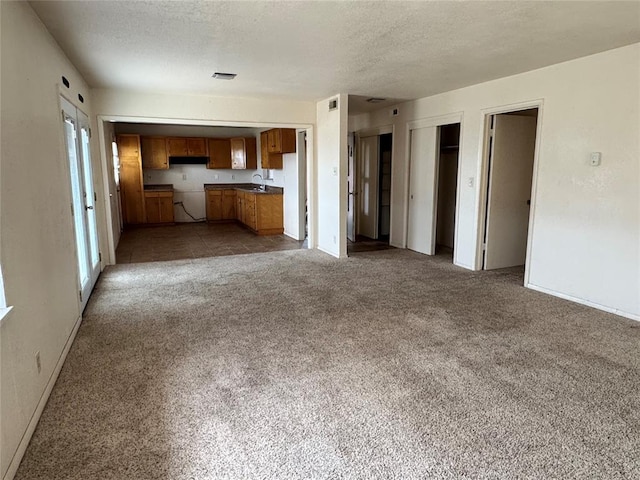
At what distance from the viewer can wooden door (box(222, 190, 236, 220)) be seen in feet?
32.6

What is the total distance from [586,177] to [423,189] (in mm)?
2550

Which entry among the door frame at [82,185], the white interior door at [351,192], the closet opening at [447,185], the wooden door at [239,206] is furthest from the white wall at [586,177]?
the wooden door at [239,206]

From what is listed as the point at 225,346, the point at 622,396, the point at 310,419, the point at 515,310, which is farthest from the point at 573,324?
the point at 225,346

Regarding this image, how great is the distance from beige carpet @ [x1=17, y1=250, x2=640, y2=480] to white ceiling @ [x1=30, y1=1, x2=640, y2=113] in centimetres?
239

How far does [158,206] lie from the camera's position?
931 cm

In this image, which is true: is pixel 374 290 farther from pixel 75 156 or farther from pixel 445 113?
pixel 75 156

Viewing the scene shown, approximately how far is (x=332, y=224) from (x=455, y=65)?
289cm

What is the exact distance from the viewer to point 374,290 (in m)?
4.44

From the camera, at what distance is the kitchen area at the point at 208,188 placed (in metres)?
7.51

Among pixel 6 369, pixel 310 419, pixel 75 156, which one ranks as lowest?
pixel 310 419

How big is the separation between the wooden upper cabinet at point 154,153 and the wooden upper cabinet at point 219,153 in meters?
1.05

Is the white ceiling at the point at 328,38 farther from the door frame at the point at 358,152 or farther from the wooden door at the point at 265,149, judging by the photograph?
the wooden door at the point at 265,149

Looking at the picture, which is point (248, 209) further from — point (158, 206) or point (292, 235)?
point (158, 206)

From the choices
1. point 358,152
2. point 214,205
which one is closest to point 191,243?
point 214,205
